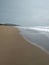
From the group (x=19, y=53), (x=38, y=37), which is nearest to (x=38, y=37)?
(x=38, y=37)

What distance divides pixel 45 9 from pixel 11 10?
1.95 feet

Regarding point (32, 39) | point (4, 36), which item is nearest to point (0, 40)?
point (4, 36)

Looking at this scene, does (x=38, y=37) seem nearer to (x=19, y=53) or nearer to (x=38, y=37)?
(x=38, y=37)

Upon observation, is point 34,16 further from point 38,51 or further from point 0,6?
point 38,51

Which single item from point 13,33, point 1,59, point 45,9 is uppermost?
point 45,9

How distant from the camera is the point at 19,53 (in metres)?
0.54

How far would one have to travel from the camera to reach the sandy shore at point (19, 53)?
528mm

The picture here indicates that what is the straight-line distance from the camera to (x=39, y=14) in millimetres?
1980

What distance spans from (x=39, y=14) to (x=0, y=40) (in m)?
1.51

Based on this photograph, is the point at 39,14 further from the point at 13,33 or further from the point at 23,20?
the point at 13,33

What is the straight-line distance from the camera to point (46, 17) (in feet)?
6.45

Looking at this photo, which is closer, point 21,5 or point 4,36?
point 4,36

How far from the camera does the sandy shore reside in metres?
0.53

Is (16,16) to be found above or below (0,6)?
below
